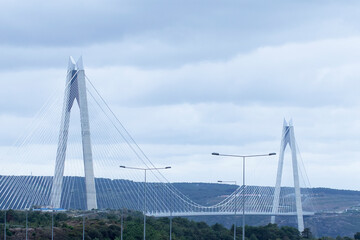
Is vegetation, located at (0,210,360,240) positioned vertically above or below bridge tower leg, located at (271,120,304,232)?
below

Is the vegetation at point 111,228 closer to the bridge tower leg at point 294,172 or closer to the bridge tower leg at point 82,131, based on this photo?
the bridge tower leg at point 82,131

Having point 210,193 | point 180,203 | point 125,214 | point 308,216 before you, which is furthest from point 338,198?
point 125,214

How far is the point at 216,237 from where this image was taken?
3073 inches

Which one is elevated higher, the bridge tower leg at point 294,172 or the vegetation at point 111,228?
the bridge tower leg at point 294,172

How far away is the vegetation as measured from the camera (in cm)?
6769

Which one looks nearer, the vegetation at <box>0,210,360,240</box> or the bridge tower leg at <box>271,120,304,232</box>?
the vegetation at <box>0,210,360,240</box>

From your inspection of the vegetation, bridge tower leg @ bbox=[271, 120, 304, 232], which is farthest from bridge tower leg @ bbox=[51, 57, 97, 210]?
bridge tower leg @ bbox=[271, 120, 304, 232]

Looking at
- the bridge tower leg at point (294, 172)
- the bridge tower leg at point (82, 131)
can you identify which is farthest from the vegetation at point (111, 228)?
the bridge tower leg at point (294, 172)

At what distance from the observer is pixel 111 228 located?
71938 millimetres

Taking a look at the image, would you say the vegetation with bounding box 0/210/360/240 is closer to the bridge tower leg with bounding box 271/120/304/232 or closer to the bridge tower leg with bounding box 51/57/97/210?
the bridge tower leg with bounding box 51/57/97/210

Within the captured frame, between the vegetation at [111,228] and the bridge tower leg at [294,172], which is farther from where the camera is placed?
the bridge tower leg at [294,172]

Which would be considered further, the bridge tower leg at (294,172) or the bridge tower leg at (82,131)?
the bridge tower leg at (294,172)

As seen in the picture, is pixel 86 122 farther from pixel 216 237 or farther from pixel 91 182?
pixel 216 237

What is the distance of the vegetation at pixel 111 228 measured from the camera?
6769 centimetres
